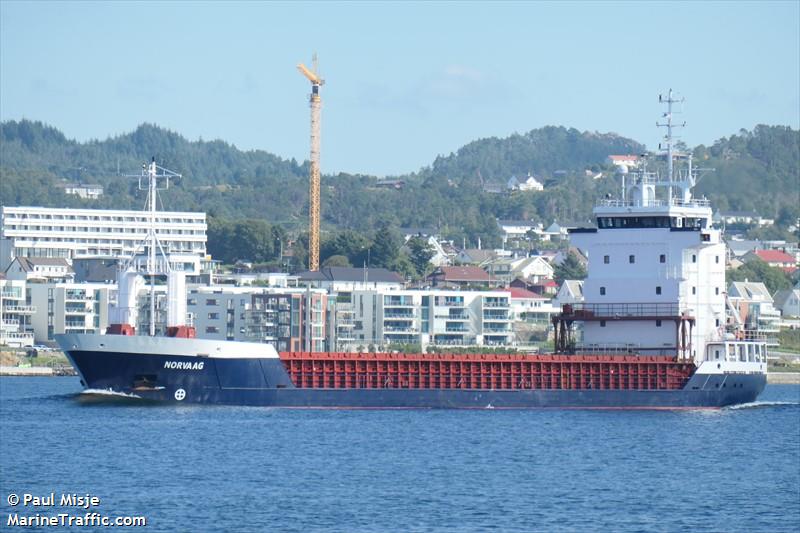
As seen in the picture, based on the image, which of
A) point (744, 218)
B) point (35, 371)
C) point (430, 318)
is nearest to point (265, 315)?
point (430, 318)

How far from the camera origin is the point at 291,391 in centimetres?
5794

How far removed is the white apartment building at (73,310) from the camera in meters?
108

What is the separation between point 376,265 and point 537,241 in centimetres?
5268

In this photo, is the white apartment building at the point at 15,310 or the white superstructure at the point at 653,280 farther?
the white apartment building at the point at 15,310

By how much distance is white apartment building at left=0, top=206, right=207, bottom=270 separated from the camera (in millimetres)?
144875

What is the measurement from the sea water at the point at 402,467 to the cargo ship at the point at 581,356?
0.97 m

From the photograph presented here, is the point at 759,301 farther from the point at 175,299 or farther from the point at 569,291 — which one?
the point at 175,299

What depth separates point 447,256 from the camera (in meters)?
166

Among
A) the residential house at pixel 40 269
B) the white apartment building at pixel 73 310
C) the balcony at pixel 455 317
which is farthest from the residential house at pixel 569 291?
the residential house at pixel 40 269

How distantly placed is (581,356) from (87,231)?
94.6 m

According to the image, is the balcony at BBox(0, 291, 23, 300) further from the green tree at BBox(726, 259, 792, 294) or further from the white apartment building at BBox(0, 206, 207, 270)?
the green tree at BBox(726, 259, 792, 294)

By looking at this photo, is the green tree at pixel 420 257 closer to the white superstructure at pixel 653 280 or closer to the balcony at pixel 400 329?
the balcony at pixel 400 329

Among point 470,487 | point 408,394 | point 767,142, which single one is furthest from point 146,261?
point 767,142

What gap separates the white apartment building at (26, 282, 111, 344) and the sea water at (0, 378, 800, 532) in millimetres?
49626
